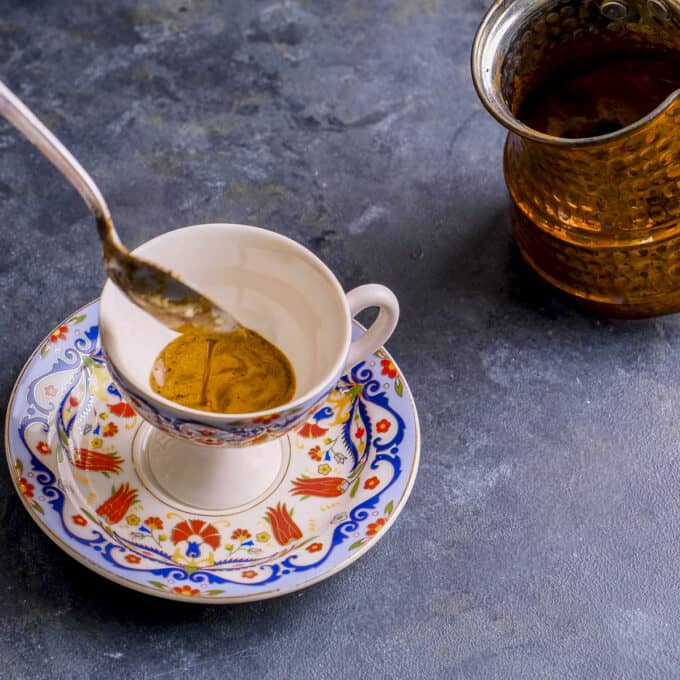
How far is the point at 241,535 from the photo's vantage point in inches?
31.6

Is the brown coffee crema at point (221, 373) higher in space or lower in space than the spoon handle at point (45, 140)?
lower

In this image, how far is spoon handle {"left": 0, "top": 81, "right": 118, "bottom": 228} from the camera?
0.71 meters

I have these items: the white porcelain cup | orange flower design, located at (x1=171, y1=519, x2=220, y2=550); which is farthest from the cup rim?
orange flower design, located at (x1=171, y1=519, x2=220, y2=550)

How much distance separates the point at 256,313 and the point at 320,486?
14 centimetres

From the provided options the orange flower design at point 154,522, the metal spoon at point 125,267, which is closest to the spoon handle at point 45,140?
the metal spoon at point 125,267

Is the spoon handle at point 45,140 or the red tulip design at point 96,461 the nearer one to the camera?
the spoon handle at point 45,140

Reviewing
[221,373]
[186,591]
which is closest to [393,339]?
[221,373]

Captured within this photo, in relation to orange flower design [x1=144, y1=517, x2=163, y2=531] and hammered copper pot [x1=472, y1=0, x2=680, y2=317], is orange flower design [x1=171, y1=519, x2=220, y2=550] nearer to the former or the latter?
orange flower design [x1=144, y1=517, x2=163, y2=531]

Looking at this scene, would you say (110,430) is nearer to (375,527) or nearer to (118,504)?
(118,504)

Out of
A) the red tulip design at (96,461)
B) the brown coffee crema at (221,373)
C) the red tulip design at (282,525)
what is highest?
the brown coffee crema at (221,373)

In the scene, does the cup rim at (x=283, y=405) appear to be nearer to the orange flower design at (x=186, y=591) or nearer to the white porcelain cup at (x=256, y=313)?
the white porcelain cup at (x=256, y=313)

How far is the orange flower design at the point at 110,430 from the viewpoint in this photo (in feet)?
2.80

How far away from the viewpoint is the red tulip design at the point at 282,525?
2.63 ft

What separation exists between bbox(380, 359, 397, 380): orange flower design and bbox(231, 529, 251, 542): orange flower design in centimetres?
17
